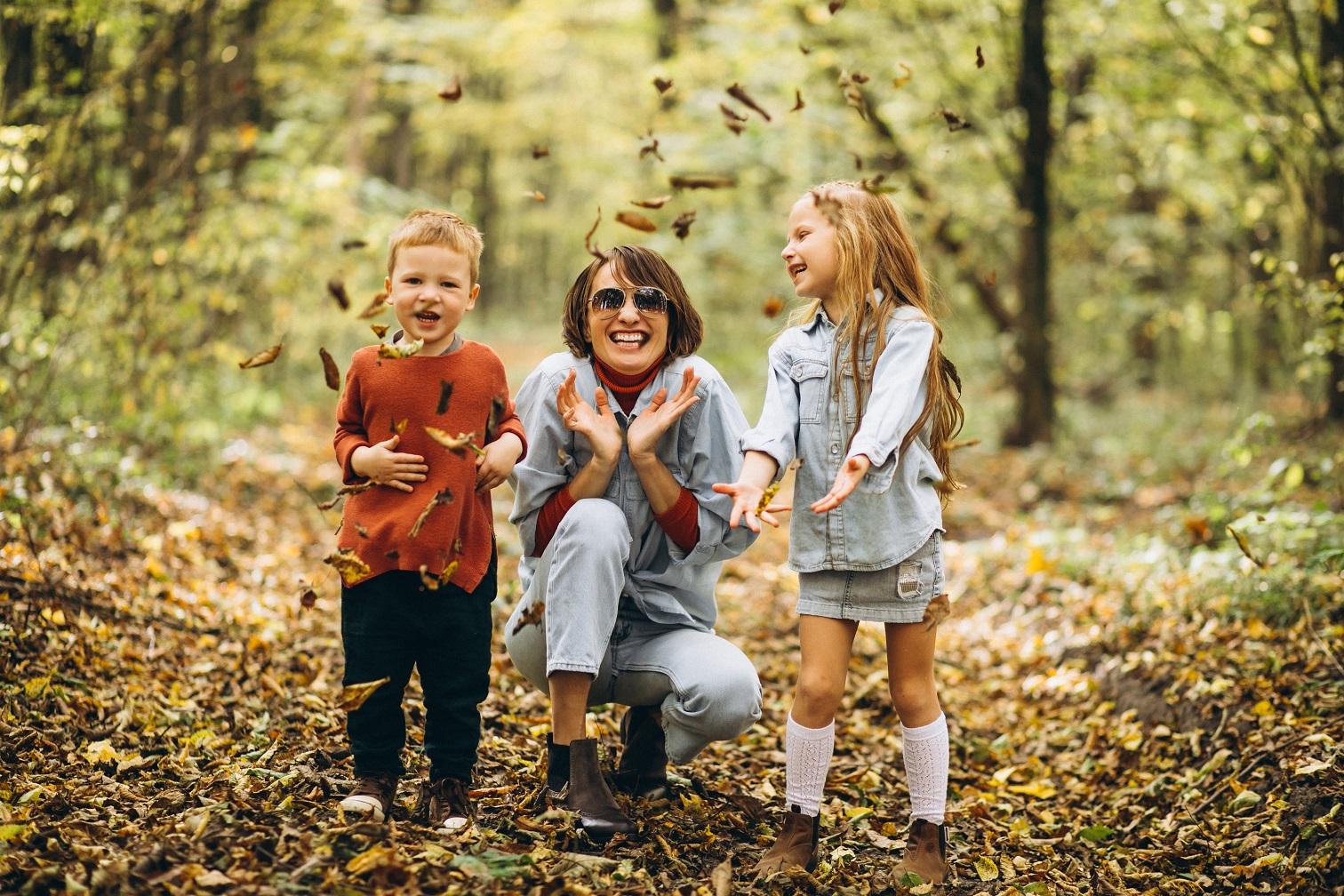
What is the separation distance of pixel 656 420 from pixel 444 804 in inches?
48.6

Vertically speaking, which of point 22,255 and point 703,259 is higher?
point 703,259

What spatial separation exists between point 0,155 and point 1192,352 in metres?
17.1

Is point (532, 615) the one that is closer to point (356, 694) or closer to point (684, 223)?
point (356, 694)

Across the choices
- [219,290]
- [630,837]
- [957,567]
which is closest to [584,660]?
[630,837]

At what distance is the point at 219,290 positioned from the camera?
766cm

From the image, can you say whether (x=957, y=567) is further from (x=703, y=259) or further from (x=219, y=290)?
(x=703, y=259)

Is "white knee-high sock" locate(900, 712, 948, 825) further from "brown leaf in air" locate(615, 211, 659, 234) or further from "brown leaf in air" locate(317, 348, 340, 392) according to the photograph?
"brown leaf in air" locate(317, 348, 340, 392)

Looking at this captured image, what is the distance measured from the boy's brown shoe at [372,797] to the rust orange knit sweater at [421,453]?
0.58 m

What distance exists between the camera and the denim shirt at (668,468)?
10.9 ft

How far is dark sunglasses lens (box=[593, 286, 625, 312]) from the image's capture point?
3234 mm

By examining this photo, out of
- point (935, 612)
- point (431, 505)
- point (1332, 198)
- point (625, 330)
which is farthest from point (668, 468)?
point (1332, 198)

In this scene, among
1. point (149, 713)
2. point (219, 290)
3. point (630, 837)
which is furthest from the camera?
point (219, 290)

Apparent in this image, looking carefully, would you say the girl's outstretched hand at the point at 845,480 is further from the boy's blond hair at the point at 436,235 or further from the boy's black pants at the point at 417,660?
the boy's blond hair at the point at 436,235

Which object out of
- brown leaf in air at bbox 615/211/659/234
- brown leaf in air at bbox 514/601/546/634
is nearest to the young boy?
brown leaf in air at bbox 514/601/546/634
